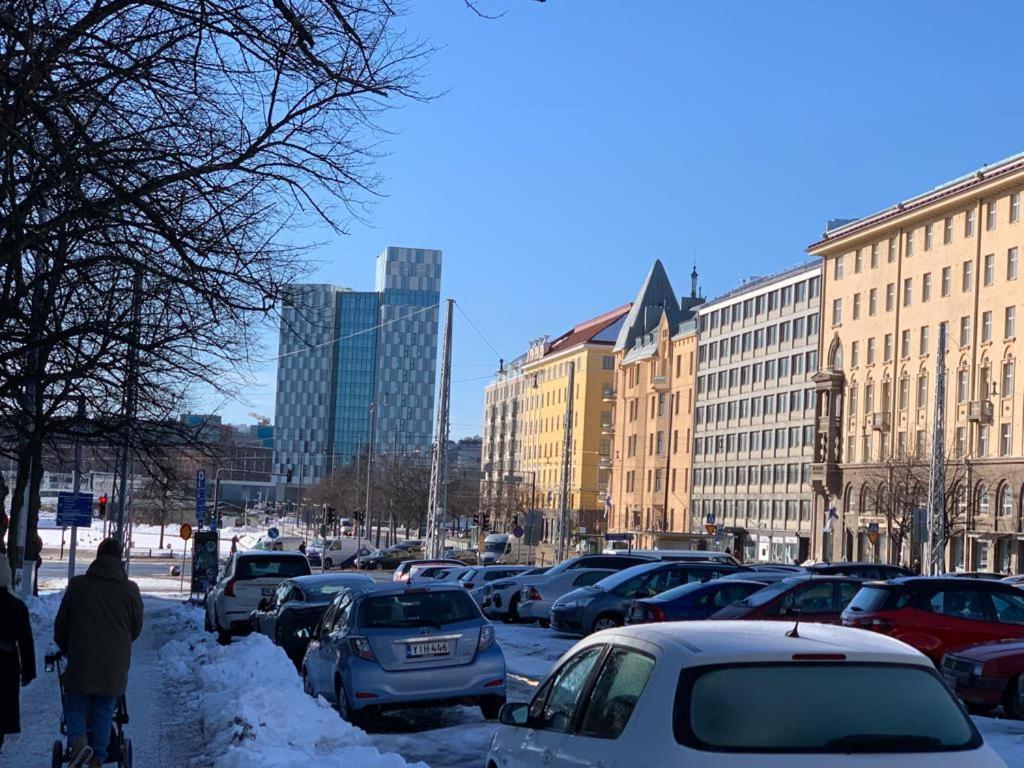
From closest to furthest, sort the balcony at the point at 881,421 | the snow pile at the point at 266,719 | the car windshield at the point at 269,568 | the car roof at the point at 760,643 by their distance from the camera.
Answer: the car roof at the point at 760,643 → the snow pile at the point at 266,719 → the car windshield at the point at 269,568 → the balcony at the point at 881,421

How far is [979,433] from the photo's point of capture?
68125mm

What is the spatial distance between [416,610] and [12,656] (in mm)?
6102

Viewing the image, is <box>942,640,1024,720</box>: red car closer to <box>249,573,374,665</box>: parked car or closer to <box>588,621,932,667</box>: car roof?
<box>249,573,374,665</box>: parked car

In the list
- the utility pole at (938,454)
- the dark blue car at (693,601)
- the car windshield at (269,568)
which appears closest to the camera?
the dark blue car at (693,601)

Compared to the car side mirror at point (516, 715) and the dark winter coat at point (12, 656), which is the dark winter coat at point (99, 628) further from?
Answer: the car side mirror at point (516, 715)

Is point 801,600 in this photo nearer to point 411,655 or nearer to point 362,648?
point 411,655

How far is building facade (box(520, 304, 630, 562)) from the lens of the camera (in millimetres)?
127938

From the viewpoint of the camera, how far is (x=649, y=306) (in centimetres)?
12156

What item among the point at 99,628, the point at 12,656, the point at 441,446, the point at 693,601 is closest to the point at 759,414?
the point at 441,446

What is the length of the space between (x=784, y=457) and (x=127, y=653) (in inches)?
3284

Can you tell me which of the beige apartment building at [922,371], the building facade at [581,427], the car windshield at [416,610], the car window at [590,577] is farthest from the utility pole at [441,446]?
the building facade at [581,427]

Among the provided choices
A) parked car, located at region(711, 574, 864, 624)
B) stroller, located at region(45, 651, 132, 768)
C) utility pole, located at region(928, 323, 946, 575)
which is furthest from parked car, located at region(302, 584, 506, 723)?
utility pole, located at region(928, 323, 946, 575)

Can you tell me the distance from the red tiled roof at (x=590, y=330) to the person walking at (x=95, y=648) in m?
121

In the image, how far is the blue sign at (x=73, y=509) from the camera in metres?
36.3
